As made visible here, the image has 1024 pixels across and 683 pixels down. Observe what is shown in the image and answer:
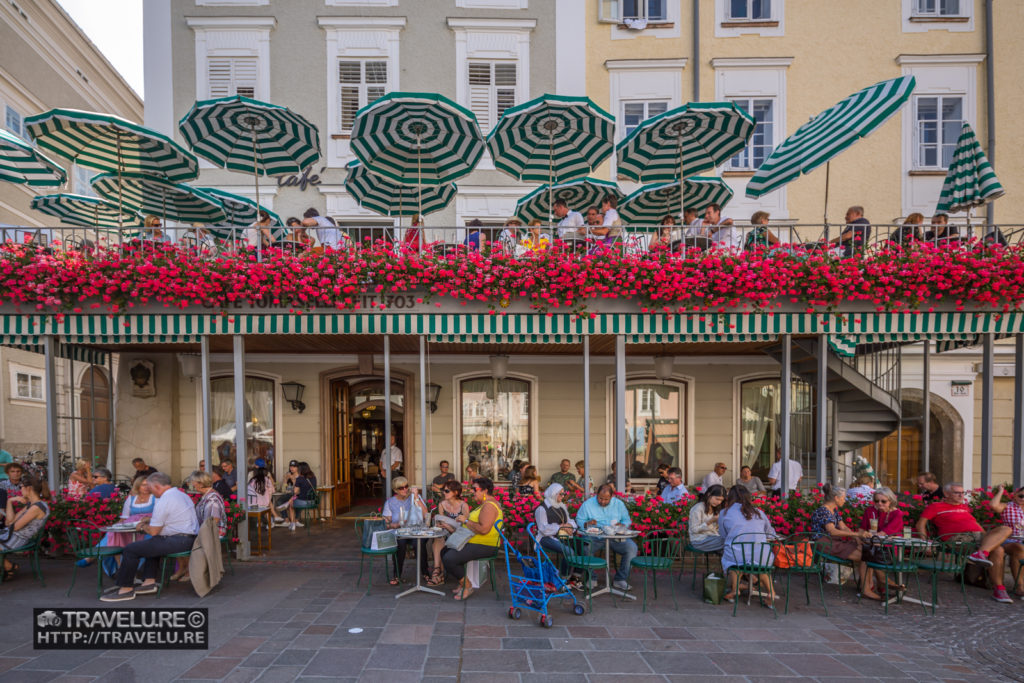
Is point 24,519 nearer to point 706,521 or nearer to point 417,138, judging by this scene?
point 417,138

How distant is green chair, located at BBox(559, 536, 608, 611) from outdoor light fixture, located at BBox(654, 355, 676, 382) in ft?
17.8

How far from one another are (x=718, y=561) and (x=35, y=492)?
28.3ft

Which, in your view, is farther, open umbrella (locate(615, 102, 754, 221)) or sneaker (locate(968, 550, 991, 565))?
open umbrella (locate(615, 102, 754, 221))

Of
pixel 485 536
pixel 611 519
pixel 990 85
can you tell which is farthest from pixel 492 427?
pixel 990 85

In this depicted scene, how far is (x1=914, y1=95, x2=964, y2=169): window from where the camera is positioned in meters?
11.9

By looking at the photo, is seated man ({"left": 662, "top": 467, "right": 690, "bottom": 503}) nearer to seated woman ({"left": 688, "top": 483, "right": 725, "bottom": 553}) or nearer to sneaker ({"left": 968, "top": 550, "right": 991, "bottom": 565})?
seated woman ({"left": 688, "top": 483, "right": 725, "bottom": 553})

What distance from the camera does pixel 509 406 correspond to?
11.9 meters

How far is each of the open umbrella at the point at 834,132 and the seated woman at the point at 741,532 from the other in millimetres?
4261

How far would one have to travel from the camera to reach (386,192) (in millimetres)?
10219

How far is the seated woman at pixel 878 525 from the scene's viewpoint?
6.27 m

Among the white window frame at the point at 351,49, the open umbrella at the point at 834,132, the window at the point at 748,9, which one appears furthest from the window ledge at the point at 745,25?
the white window frame at the point at 351,49

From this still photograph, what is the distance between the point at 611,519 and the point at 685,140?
5.95 meters

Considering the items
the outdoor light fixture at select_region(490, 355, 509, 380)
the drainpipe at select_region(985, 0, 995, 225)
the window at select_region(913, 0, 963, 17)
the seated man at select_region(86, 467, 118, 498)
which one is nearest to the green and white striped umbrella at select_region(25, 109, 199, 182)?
the seated man at select_region(86, 467, 118, 498)

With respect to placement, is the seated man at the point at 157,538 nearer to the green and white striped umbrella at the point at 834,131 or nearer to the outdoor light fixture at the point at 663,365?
the outdoor light fixture at the point at 663,365
